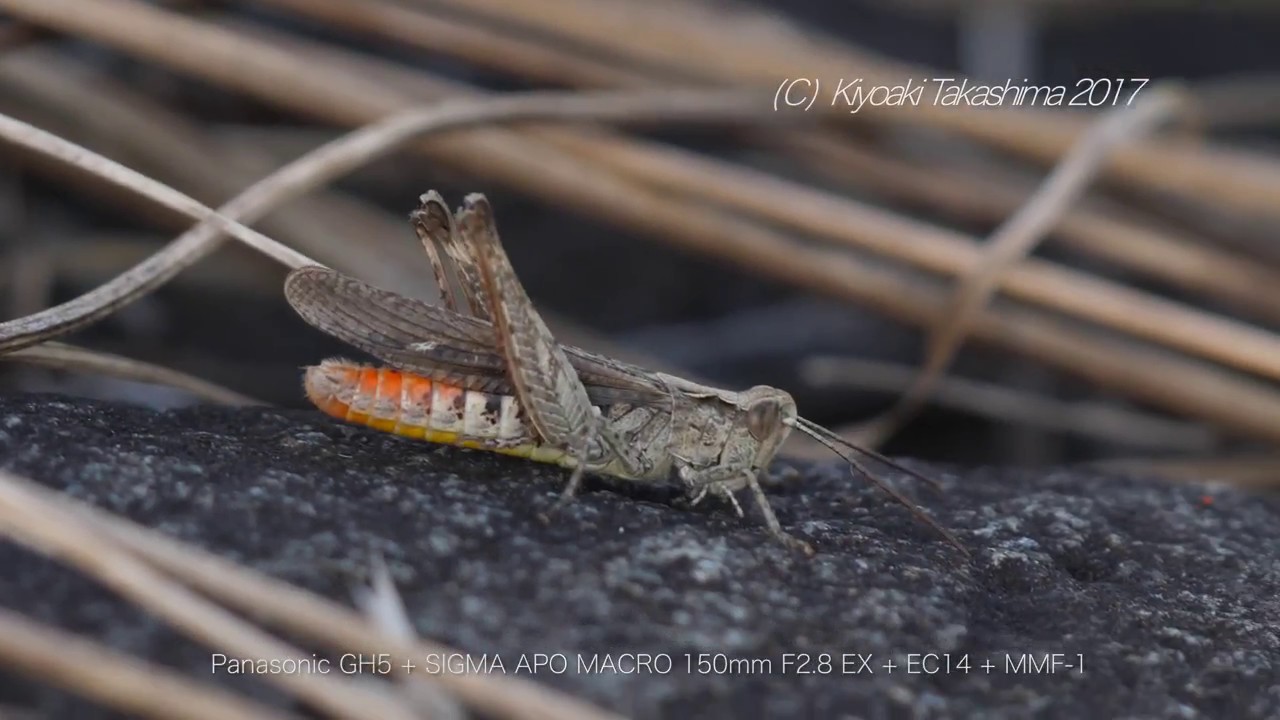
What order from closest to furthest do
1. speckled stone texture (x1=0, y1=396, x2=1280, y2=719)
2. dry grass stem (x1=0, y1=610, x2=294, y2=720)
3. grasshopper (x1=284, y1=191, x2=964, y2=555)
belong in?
dry grass stem (x1=0, y1=610, x2=294, y2=720) < speckled stone texture (x1=0, y1=396, x2=1280, y2=719) < grasshopper (x1=284, y1=191, x2=964, y2=555)

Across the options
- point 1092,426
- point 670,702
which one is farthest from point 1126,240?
point 670,702

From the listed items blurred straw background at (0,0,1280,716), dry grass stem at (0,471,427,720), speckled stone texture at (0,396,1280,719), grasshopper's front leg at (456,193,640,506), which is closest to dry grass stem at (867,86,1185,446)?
blurred straw background at (0,0,1280,716)

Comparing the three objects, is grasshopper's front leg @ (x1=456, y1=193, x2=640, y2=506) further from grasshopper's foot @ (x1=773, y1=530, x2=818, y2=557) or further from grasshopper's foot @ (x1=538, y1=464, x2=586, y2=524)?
grasshopper's foot @ (x1=773, y1=530, x2=818, y2=557)

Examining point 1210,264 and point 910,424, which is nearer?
point 1210,264

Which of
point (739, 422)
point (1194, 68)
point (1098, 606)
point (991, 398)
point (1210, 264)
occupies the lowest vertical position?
point (1098, 606)

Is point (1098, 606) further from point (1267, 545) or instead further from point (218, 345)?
point (218, 345)
